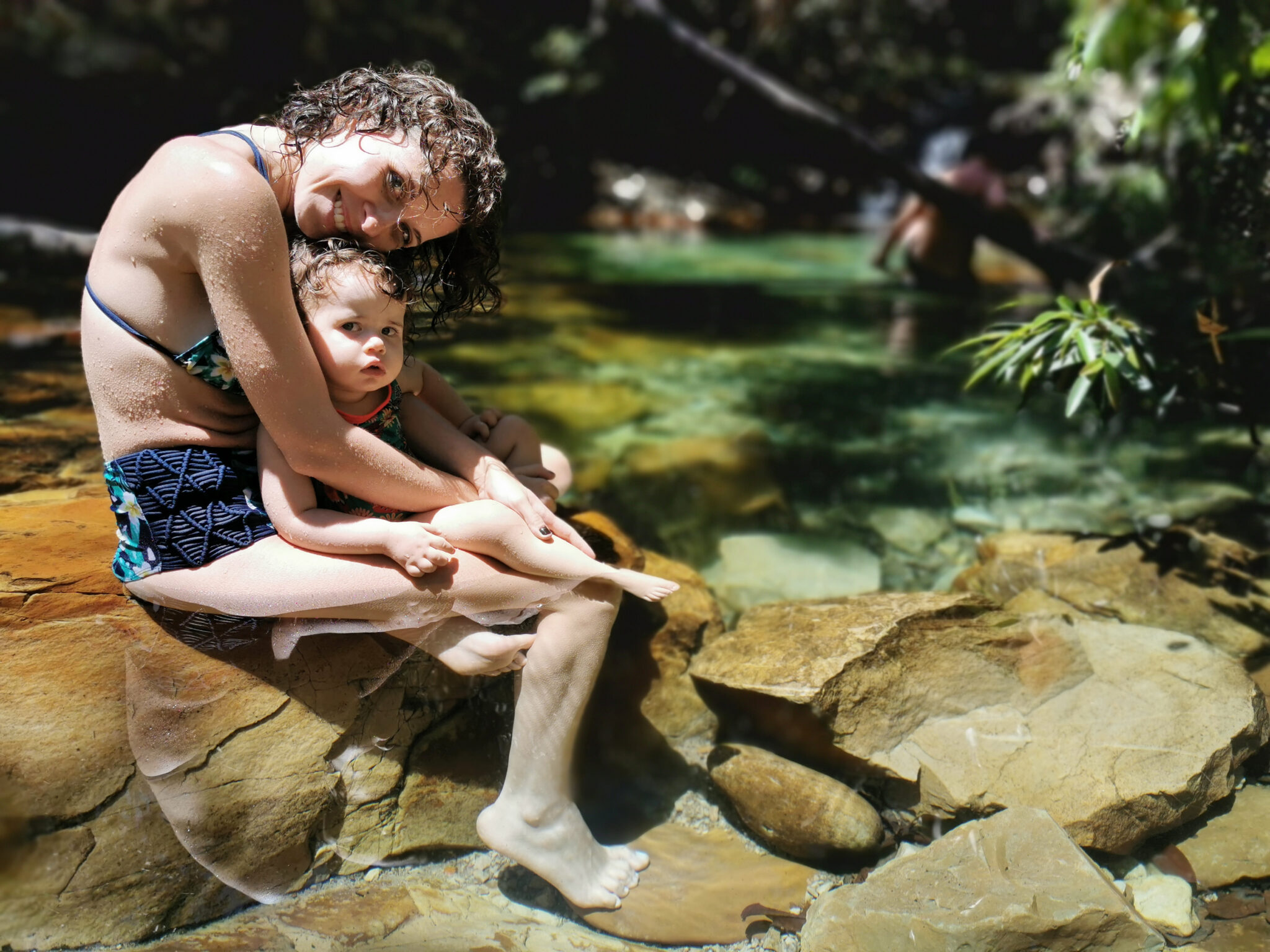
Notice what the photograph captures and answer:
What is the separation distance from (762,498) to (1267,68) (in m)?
2.48

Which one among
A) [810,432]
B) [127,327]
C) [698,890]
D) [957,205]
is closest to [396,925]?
[698,890]

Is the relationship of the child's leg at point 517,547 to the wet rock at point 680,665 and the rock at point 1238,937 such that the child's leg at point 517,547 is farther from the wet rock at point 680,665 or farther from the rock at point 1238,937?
the rock at point 1238,937

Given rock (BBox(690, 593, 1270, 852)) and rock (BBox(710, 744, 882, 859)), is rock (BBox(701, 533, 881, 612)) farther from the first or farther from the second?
rock (BBox(710, 744, 882, 859))

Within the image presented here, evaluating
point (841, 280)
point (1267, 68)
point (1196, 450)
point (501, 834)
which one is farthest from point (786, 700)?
point (841, 280)

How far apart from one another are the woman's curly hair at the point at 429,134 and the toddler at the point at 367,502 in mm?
124

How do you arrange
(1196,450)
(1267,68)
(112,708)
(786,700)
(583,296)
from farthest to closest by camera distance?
1. (583,296)
2. (1196,450)
3. (1267,68)
4. (786,700)
5. (112,708)

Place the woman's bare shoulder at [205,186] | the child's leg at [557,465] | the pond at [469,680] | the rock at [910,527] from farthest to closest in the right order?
the rock at [910,527]
the child's leg at [557,465]
the pond at [469,680]
the woman's bare shoulder at [205,186]

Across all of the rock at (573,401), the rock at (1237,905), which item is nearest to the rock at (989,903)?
the rock at (1237,905)

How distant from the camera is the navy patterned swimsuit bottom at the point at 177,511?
6.70ft

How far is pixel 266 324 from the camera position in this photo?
1.90m

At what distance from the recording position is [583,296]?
7059 millimetres

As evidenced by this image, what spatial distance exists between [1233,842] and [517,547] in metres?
1.99

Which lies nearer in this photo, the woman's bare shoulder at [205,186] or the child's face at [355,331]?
the woman's bare shoulder at [205,186]

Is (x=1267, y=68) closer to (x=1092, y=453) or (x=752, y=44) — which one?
(x=1092, y=453)
